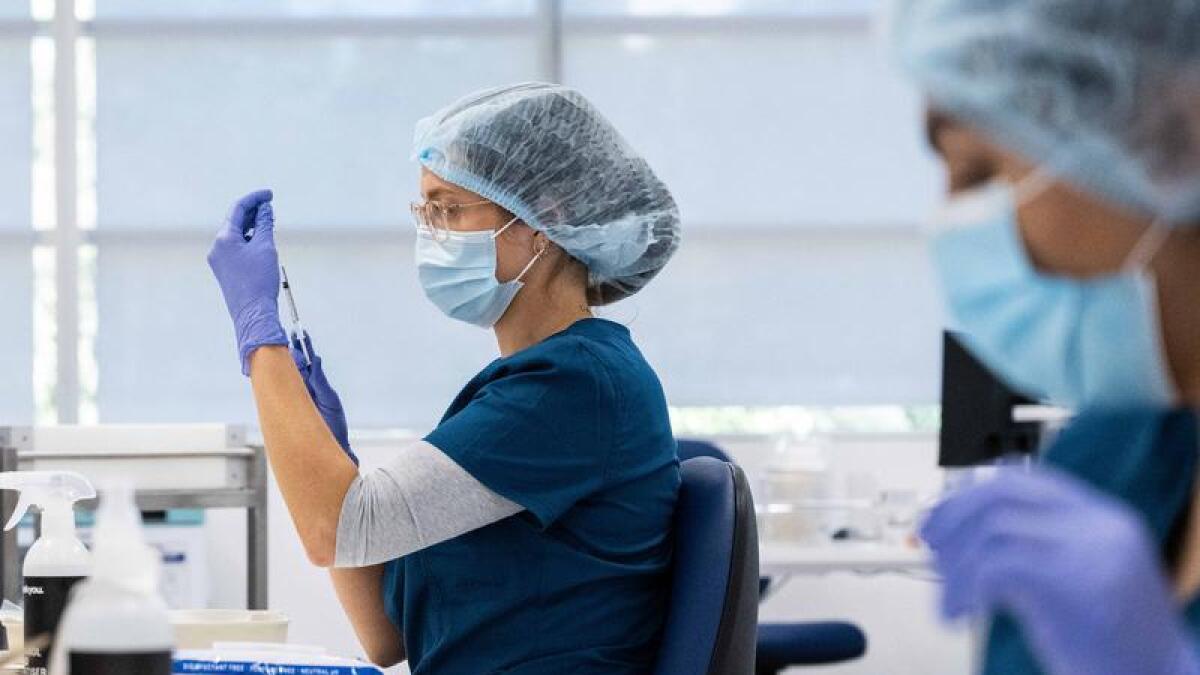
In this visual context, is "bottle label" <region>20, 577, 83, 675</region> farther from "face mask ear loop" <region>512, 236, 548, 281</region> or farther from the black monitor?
the black monitor

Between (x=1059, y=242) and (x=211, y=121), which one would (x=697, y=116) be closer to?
(x=211, y=121)

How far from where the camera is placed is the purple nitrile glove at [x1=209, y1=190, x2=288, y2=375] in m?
1.69

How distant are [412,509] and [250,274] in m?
0.32

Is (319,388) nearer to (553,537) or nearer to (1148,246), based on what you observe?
(553,537)

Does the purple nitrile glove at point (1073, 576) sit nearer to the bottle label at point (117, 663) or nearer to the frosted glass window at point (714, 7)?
the bottle label at point (117, 663)

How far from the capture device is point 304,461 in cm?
163

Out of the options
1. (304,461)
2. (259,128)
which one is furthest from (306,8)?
(304,461)

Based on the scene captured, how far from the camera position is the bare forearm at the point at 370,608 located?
5.88 feet

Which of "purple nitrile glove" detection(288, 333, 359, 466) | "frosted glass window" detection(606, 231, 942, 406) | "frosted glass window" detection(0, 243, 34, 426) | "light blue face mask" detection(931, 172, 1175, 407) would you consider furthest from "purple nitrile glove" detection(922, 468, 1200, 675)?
"frosted glass window" detection(0, 243, 34, 426)

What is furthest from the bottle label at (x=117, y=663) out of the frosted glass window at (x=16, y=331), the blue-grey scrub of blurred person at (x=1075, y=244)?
the frosted glass window at (x=16, y=331)

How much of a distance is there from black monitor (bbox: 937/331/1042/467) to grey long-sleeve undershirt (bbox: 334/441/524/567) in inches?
62.4

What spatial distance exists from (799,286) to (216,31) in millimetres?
1734

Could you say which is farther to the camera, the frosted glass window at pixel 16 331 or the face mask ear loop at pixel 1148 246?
the frosted glass window at pixel 16 331

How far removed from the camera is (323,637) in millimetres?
4344
